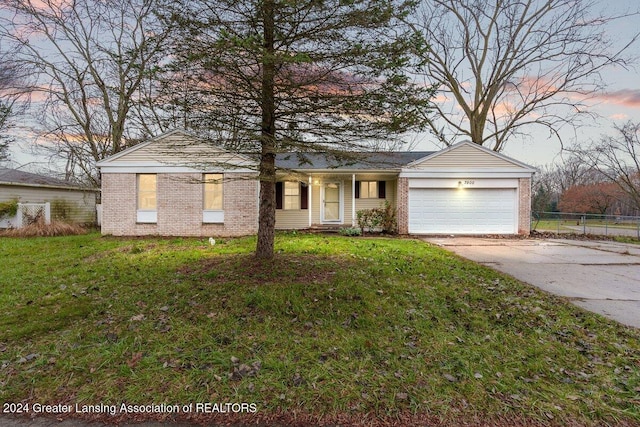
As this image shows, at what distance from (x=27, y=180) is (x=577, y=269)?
2440 centimetres

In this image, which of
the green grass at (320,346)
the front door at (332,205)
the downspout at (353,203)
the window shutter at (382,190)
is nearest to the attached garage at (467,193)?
the window shutter at (382,190)

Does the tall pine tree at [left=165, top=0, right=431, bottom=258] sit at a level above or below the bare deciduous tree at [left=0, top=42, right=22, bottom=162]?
below

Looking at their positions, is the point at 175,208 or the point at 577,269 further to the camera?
the point at 175,208

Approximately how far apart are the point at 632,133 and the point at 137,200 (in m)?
29.9

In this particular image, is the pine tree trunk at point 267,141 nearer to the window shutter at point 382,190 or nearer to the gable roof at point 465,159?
the gable roof at point 465,159

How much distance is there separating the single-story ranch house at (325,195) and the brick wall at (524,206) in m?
0.04

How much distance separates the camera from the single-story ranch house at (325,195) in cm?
1168

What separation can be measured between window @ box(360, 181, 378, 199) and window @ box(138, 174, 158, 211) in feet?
30.8

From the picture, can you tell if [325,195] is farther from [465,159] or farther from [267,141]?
[267,141]

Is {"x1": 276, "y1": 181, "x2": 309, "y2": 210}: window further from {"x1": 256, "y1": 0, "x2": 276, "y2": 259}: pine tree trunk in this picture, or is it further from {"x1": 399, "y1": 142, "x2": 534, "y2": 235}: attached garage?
{"x1": 256, "y1": 0, "x2": 276, "y2": 259}: pine tree trunk

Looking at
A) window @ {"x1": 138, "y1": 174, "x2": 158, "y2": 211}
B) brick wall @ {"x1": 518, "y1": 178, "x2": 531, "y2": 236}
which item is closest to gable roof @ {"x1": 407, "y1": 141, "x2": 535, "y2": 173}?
brick wall @ {"x1": 518, "y1": 178, "x2": 531, "y2": 236}

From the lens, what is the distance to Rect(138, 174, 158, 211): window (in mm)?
11891

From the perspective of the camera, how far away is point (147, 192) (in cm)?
1192

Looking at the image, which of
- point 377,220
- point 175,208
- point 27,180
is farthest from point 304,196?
point 27,180
